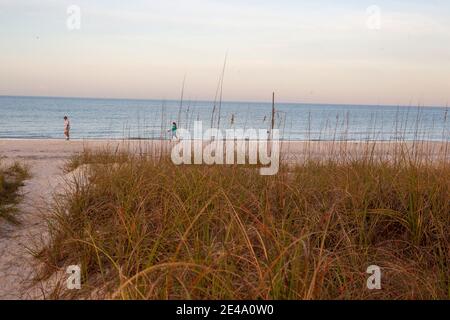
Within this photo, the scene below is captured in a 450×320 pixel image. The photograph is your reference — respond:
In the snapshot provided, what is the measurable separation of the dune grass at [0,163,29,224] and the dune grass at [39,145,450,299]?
0.86 meters

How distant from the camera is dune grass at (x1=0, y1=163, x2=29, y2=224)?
16.9 ft

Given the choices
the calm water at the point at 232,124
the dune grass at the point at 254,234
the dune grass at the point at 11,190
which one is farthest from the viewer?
the calm water at the point at 232,124

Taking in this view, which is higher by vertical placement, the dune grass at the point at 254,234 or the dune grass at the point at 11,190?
the dune grass at the point at 254,234

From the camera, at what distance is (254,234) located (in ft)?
11.1

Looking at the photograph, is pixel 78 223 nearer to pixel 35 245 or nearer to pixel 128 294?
pixel 35 245

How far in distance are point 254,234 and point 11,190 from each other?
4203 mm

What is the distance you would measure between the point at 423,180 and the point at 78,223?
117 inches

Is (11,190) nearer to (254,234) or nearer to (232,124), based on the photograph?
(232,124)

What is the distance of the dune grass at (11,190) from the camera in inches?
203

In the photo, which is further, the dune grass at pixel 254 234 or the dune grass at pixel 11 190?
the dune grass at pixel 11 190

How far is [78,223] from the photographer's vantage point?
4148 mm

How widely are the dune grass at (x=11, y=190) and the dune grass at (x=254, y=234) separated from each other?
857 millimetres
